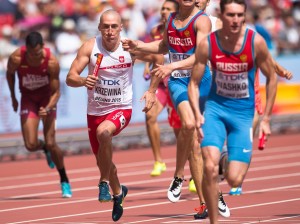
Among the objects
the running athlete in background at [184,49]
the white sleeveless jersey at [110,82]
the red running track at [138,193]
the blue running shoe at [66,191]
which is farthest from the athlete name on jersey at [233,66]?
the blue running shoe at [66,191]

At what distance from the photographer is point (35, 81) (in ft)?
51.9

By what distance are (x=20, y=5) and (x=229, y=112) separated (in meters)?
15.1

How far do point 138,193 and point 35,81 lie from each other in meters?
2.45

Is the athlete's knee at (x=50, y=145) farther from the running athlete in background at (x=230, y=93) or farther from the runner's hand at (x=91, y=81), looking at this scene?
the running athlete in background at (x=230, y=93)

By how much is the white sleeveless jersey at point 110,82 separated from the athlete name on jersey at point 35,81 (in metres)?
3.77

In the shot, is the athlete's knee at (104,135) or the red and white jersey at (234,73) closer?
the red and white jersey at (234,73)

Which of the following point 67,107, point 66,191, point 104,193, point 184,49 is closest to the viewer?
point 104,193

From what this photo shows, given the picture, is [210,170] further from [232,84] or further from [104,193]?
[104,193]

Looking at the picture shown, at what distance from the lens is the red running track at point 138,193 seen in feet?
40.5

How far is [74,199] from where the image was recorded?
1486 cm

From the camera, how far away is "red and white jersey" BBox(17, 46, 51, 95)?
15.7m

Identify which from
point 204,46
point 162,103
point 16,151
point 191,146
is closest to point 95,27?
point 16,151

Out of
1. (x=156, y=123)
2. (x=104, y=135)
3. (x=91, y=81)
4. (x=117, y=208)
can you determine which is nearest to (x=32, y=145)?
(x=156, y=123)

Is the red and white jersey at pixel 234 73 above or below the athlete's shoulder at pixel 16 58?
above
